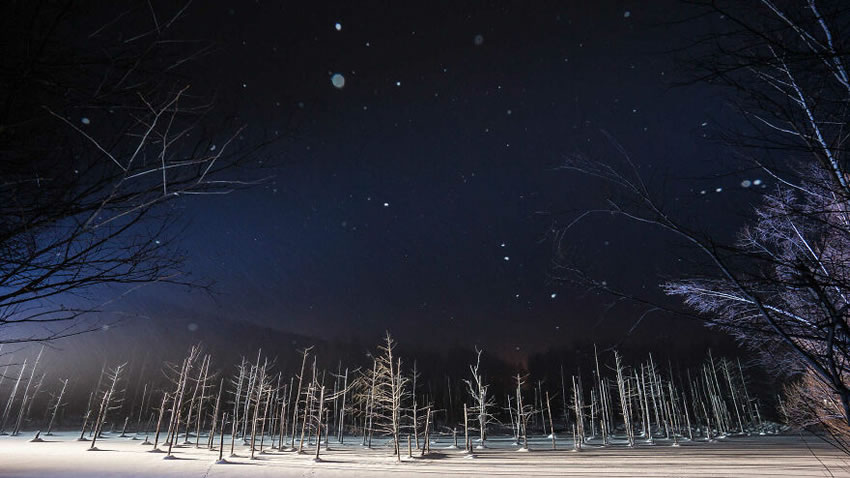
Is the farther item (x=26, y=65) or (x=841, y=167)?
(x=841, y=167)

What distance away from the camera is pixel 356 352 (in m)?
72.7

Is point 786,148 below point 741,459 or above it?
above

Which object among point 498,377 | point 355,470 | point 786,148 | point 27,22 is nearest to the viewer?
point 27,22

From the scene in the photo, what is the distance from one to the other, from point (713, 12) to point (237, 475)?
19512 millimetres

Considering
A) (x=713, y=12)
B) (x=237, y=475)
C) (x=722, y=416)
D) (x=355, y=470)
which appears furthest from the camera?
(x=722, y=416)

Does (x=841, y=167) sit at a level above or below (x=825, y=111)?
below

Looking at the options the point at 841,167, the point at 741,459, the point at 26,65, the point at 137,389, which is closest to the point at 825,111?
the point at 841,167

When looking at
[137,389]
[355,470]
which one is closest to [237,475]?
[355,470]

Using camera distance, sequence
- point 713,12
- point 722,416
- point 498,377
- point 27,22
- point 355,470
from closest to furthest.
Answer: point 27,22 → point 713,12 → point 355,470 → point 722,416 → point 498,377

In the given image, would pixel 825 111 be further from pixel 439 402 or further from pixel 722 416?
pixel 439 402

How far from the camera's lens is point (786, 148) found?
2275 millimetres

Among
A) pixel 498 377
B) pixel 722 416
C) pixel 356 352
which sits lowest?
pixel 722 416

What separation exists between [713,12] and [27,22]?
3741mm

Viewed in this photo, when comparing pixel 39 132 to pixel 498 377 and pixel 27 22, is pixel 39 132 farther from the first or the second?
pixel 498 377
